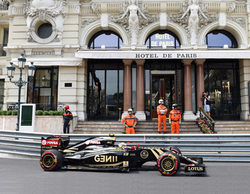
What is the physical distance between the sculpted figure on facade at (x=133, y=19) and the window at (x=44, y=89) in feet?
20.1

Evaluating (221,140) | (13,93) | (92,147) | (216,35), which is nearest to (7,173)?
(92,147)

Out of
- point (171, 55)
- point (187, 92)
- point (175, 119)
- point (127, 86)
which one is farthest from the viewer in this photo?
point (127, 86)

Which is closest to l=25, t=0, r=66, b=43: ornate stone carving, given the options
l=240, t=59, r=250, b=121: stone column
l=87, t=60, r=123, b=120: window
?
l=87, t=60, r=123, b=120: window

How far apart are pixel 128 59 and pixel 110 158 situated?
9.83 m

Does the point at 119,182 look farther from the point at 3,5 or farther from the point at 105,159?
the point at 3,5

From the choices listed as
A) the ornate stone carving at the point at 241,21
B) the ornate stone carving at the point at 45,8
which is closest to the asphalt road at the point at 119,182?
the ornate stone carving at the point at 45,8

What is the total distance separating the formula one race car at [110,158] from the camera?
482 cm

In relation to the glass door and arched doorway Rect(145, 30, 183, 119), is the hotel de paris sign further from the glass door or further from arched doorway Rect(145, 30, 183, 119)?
the glass door

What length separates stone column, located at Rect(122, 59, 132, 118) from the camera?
46.3 feet

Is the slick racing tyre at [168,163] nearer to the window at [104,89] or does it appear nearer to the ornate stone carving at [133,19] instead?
the window at [104,89]

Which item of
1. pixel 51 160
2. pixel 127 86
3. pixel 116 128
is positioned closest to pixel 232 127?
pixel 116 128

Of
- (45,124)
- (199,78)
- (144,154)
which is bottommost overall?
(144,154)

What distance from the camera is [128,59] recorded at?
14.0 metres

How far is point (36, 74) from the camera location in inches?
589
